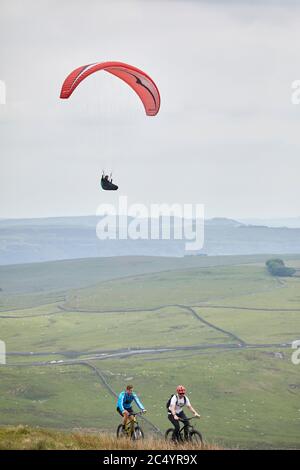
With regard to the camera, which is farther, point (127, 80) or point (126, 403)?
point (127, 80)

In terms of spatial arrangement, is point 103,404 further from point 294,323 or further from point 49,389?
point 294,323

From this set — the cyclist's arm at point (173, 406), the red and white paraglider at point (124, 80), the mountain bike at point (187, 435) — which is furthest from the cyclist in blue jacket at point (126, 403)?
the red and white paraglider at point (124, 80)

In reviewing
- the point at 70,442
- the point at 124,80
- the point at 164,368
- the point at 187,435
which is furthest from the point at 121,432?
the point at 164,368

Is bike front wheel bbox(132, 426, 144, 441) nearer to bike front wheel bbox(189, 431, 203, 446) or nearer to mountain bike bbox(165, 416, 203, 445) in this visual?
mountain bike bbox(165, 416, 203, 445)

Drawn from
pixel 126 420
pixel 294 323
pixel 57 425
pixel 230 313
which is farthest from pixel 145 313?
pixel 126 420

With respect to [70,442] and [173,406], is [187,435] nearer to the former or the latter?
[173,406]

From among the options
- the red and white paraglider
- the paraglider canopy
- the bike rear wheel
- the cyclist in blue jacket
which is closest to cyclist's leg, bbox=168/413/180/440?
the cyclist in blue jacket

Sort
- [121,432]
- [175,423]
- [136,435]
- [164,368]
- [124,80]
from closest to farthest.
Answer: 1. [175,423]
2. [136,435]
3. [121,432]
4. [124,80]
5. [164,368]
